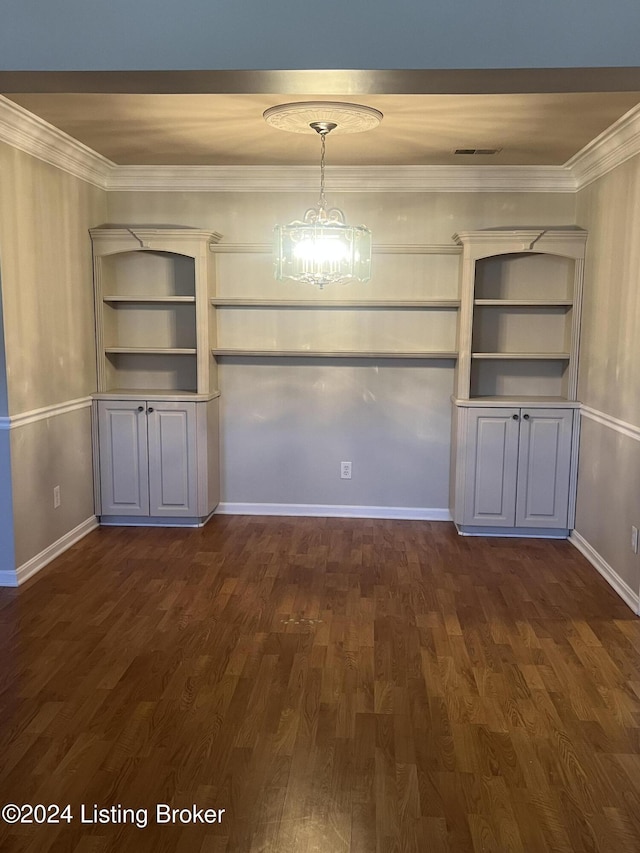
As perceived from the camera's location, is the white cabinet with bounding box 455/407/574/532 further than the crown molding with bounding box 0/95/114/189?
Yes

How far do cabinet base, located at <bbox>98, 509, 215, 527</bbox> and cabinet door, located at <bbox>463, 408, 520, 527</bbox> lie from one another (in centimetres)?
188

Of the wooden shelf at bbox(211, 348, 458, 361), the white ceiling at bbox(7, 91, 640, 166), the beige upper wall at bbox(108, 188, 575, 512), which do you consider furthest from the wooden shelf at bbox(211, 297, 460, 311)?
the white ceiling at bbox(7, 91, 640, 166)

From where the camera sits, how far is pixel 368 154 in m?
4.50

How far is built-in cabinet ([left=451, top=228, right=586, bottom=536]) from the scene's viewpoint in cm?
471

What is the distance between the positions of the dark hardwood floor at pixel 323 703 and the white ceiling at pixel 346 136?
239cm

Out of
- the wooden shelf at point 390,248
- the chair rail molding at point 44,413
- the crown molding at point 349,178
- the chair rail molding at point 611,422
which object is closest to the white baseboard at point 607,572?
the chair rail molding at point 611,422

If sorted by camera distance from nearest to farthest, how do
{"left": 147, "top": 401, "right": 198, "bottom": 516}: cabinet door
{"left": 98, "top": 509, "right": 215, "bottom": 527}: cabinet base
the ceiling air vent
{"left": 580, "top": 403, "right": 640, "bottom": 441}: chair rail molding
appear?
{"left": 580, "top": 403, "right": 640, "bottom": 441}: chair rail molding, the ceiling air vent, {"left": 147, "top": 401, "right": 198, "bottom": 516}: cabinet door, {"left": 98, "top": 509, "right": 215, "bottom": 527}: cabinet base

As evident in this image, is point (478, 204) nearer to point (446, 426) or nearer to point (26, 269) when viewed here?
point (446, 426)

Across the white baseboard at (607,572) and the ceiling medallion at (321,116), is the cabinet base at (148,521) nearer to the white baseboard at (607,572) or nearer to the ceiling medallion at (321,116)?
the white baseboard at (607,572)

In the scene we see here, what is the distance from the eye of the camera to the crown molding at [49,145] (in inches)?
143

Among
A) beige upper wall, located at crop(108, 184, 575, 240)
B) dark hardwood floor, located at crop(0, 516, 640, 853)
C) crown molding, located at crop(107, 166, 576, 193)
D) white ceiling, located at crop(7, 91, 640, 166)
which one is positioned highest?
white ceiling, located at crop(7, 91, 640, 166)

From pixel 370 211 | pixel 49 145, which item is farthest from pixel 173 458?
pixel 370 211

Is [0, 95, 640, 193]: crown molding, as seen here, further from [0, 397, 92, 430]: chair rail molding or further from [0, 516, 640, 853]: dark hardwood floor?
[0, 516, 640, 853]: dark hardwood floor

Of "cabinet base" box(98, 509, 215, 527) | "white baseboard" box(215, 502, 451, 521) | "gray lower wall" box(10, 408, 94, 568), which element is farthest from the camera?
"white baseboard" box(215, 502, 451, 521)
